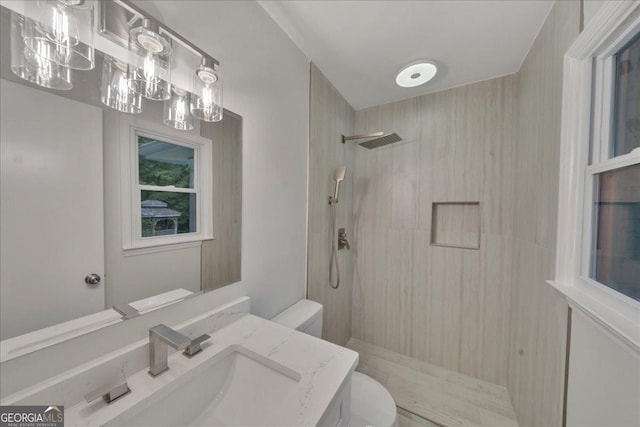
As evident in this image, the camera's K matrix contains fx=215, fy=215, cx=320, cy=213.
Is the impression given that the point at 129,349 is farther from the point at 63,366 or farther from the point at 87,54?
the point at 87,54

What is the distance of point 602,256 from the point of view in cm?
80

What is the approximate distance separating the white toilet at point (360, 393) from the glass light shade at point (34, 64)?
1.17 meters

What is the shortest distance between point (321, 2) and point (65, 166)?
123cm

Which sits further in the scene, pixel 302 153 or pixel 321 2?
pixel 302 153

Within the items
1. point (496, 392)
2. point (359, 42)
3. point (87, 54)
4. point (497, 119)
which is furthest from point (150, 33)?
point (496, 392)

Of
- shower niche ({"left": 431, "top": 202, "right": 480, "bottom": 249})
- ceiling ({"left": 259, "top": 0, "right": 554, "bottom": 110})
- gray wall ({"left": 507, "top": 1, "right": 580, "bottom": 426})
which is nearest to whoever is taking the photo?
gray wall ({"left": 507, "top": 1, "right": 580, "bottom": 426})

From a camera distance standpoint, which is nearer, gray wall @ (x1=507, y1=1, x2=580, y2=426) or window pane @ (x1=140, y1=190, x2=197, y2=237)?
window pane @ (x1=140, y1=190, x2=197, y2=237)

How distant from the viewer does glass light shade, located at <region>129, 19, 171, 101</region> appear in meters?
0.64

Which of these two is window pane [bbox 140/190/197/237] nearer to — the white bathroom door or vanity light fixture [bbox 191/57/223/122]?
the white bathroom door

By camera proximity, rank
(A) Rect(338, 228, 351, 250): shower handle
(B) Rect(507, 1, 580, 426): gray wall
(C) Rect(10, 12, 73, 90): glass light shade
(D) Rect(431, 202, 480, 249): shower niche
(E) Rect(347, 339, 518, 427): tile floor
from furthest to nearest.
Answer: (A) Rect(338, 228, 351, 250): shower handle, (D) Rect(431, 202, 480, 249): shower niche, (E) Rect(347, 339, 518, 427): tile floor, (B) Rect(507, 1, 580, 426): gray wall, (C) Rect(10, 12, 73, 90): glass light shade

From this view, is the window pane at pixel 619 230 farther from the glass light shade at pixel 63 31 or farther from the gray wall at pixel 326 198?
the glass light shade at pixel 63 31

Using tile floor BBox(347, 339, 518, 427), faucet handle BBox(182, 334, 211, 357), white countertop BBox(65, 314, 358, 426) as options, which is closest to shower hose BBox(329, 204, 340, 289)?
tile floor BBox(347, 339, 518, 427)

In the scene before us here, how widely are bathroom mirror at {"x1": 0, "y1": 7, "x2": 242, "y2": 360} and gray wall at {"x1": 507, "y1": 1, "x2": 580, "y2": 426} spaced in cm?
154

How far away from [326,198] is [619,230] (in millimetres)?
1383
